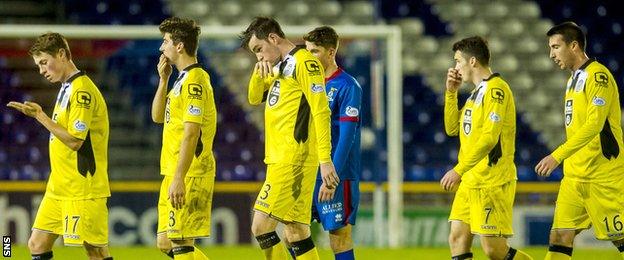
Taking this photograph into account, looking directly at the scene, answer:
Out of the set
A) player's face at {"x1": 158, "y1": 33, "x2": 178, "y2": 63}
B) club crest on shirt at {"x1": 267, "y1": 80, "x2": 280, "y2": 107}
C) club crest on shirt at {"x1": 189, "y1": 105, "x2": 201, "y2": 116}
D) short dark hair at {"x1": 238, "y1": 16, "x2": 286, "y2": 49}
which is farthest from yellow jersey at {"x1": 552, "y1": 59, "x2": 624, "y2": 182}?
player's face at {"x1": 158, "y1": 33, "x2": 178, "y2": 63}

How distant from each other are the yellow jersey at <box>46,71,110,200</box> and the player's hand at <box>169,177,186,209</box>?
0.64 metres

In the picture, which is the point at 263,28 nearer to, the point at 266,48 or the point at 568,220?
the point at 266,48

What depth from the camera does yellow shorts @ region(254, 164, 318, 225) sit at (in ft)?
22.4

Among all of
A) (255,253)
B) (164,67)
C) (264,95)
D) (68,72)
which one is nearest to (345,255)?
(264,95)

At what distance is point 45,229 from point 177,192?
916mm

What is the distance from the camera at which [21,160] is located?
1218 centimetres

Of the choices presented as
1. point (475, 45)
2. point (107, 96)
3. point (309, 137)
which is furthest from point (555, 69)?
point (309, 137)

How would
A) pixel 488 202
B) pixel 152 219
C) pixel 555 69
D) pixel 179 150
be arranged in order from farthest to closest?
pixel 555 69, pixel 152 219, pixel 488 202, pixel 179 150

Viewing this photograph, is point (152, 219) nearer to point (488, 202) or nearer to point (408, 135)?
point (408, 135)

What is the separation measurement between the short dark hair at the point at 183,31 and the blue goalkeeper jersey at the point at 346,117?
3.74 ft

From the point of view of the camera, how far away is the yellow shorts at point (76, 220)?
23.0ft

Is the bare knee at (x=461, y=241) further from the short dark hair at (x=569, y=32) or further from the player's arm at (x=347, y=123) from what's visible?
the short dark hair at (x=569, y=32)

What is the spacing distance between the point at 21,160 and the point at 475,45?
5.95 meters

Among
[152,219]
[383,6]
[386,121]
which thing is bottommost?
[152,219]
